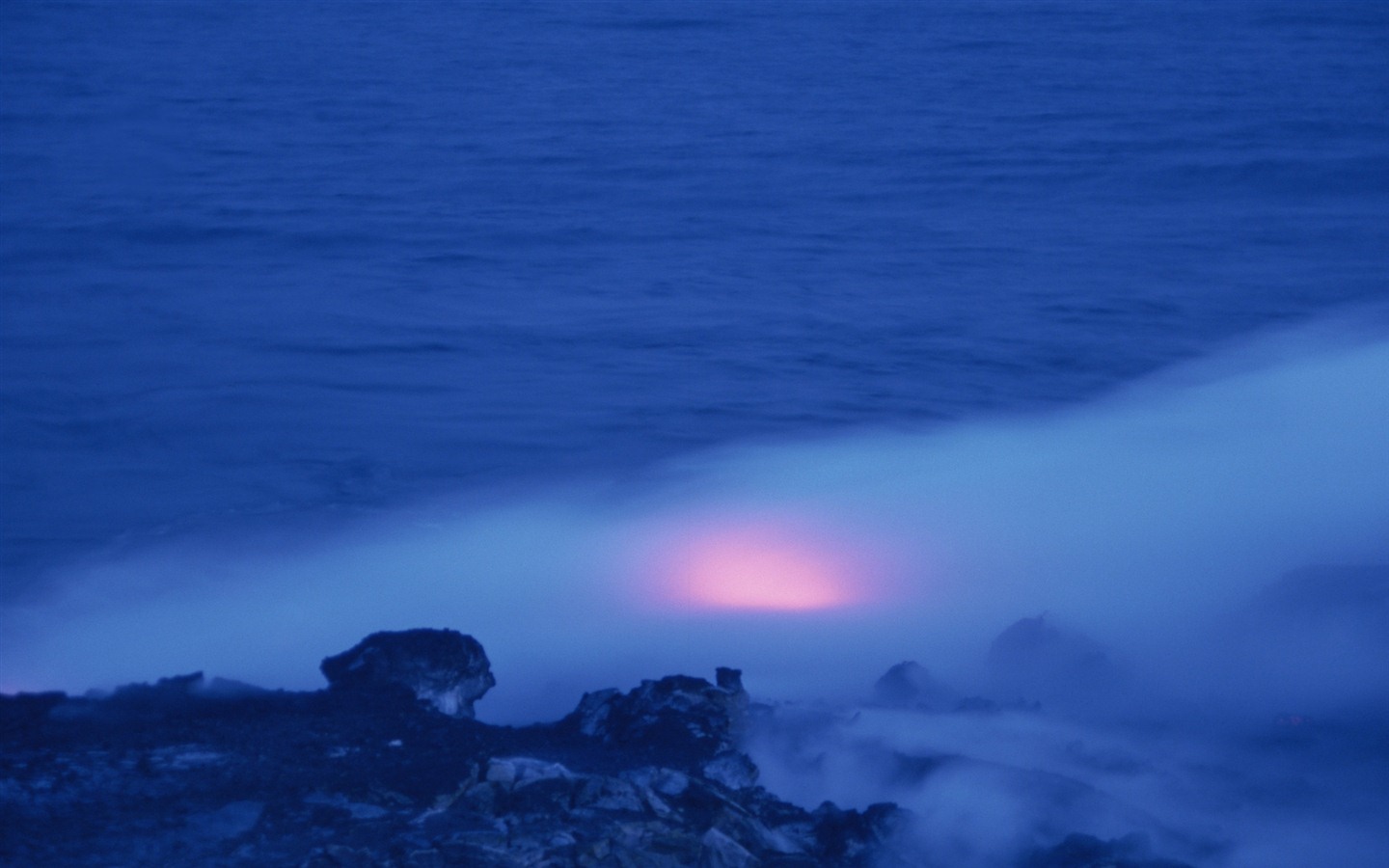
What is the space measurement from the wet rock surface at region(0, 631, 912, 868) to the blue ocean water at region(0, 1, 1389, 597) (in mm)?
1932

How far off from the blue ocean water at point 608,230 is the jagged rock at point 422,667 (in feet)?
6.15

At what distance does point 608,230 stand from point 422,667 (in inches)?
217

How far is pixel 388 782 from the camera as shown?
3051mm

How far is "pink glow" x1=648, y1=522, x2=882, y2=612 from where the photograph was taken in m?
4.81

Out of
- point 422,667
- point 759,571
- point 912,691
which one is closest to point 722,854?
point 422,667

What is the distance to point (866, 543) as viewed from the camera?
17.5 ft

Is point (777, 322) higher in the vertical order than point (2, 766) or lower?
higher

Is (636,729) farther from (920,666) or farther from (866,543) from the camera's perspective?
(866,543)

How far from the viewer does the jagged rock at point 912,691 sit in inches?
157

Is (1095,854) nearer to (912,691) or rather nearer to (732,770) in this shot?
(732,770)

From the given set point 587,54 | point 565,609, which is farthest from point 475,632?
point 587,54

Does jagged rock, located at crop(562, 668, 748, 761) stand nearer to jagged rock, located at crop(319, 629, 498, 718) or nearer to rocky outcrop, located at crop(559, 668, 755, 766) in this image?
rocky outcrop, located at crop(559, 668, 755, 766)

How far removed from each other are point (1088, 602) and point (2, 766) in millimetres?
3057

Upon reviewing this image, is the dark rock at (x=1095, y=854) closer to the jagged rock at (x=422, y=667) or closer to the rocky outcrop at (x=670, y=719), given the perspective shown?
the rocky outcrop at (x=670, y=719)
